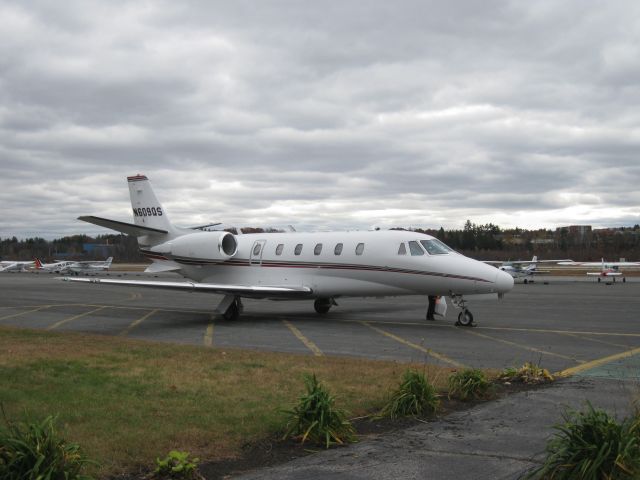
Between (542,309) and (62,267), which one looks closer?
(542,309)

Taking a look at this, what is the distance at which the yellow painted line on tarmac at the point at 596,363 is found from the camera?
9.83 metres

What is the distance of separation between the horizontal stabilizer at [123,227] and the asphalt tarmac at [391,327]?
9.60ft

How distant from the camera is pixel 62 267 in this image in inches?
2805

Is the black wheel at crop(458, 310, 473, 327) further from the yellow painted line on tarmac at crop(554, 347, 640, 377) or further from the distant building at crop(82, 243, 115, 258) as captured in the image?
the distant building at crop(82, 243, 115, 258)

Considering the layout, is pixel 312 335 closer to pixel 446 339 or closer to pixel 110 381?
pixel 446 339

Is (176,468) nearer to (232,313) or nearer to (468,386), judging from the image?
(468,386)

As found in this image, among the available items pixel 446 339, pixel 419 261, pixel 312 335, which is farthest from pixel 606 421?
pixel 419 261

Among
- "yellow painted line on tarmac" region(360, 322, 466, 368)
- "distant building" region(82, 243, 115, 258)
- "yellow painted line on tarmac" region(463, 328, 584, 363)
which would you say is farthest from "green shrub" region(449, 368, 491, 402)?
"distant building" region(82, 243, 115, 258)

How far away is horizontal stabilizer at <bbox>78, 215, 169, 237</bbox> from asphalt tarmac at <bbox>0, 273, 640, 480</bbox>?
293 centimetres

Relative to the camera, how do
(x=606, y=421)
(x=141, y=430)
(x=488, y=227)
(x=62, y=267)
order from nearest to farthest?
(x=606, y=421) < (x=141, y=430) < (x=62, y=267) < (x=488, y=227)

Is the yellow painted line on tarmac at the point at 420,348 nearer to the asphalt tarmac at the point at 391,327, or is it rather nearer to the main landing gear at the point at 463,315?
the asphalt tarmac at the point at 391,327

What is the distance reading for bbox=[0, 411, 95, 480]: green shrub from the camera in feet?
13.9

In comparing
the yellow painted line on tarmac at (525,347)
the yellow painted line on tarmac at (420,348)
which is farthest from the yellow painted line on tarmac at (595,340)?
the yellow painted line on tarmac at (420,348)

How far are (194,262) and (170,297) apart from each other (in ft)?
31.9
